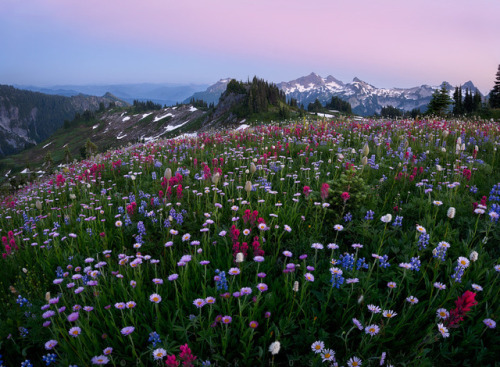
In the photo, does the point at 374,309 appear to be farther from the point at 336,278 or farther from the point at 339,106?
the point at 339,106

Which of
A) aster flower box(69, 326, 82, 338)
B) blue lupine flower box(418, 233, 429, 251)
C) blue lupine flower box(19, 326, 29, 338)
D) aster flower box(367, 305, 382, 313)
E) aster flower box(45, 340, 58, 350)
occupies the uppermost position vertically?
blue lupine flower box(418, 233, 429, 251)

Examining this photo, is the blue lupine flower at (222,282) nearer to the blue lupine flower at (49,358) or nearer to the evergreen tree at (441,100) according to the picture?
the blue lupine flower at (49,358)

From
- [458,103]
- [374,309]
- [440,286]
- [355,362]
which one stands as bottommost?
[355,362]

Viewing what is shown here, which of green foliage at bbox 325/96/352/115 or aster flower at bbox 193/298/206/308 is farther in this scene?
Answer: green foliage at bbox 325/96/352/115

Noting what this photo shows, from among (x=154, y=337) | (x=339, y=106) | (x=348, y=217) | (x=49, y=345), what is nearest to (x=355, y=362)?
(x=154, y=337)

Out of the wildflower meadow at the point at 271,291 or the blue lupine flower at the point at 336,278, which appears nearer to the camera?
the wildflower meadow at the point at 271,291

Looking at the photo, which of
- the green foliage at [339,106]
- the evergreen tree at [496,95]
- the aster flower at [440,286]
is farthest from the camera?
the green foliage at [339,106]

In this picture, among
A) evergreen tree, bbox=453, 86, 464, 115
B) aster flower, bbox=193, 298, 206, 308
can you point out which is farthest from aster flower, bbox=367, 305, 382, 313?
evergreen tree, bbox=453, 86, 464, 115

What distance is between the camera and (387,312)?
7.94 ft

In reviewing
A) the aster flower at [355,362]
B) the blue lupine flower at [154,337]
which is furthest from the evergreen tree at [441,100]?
the blue lupine flower at [154,337]

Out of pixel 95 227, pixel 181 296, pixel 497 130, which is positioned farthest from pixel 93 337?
pixel 497 130

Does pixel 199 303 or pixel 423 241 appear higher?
pixel 423 241

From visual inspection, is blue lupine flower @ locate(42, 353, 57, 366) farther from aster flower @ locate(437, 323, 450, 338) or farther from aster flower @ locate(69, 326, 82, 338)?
aster flower @ locate(437, 323, 450, 338)

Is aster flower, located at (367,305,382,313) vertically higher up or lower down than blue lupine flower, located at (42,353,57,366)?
higher up
